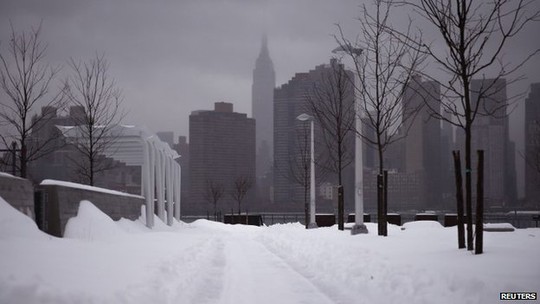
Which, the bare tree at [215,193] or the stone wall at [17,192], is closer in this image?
the stone wall at [17,192]

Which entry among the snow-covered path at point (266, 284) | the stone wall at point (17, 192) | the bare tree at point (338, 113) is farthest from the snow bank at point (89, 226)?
the bare tree at point (338, 113)

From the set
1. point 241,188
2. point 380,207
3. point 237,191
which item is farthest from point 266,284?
point 237,191

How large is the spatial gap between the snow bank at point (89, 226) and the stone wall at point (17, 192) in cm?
223

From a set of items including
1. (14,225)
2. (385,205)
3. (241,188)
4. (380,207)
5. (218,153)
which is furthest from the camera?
(218,153)

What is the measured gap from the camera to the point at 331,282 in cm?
937

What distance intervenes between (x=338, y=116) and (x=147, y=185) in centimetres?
1106

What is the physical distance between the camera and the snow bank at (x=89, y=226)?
1465cm

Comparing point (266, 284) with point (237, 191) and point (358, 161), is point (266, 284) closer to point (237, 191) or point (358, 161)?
point (358, 161)

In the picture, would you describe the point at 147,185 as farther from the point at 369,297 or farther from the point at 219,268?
→ the point at 369,297

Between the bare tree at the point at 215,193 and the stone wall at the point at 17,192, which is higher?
the stone wall at the point at 17,192

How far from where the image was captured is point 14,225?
10086mm

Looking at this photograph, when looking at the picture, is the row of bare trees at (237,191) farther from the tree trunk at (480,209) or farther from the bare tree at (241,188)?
the tree trunk at (480,209)

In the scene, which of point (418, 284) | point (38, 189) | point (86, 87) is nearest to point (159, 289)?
point (418, 284)

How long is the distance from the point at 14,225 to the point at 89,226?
5.56 metres
